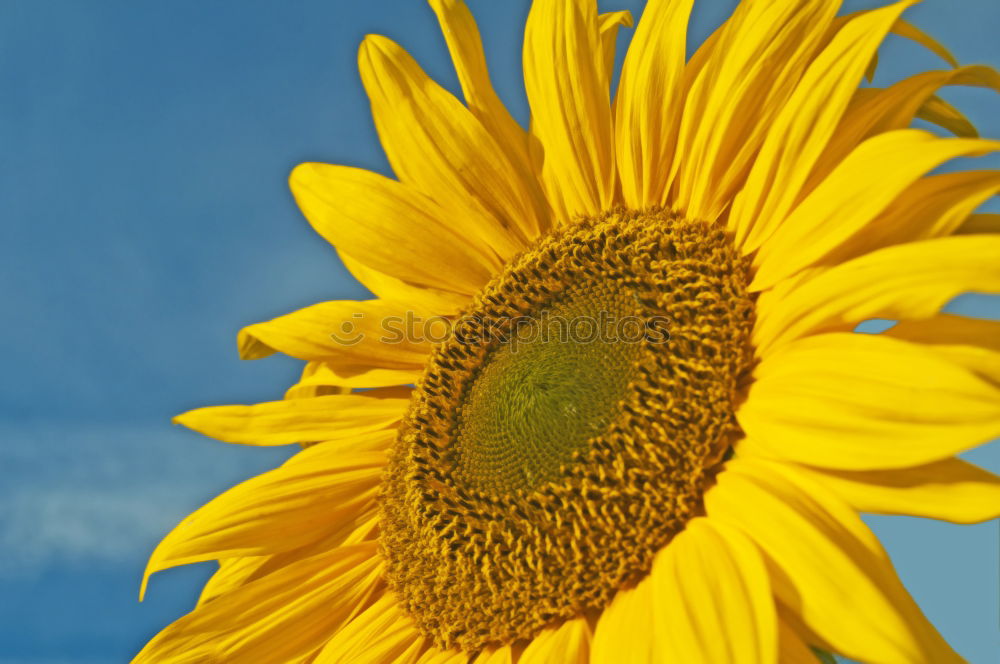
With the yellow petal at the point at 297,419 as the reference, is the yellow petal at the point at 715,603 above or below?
below

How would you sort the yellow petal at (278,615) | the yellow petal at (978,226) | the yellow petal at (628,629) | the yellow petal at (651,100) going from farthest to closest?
the yellow petal at (278,615) → the yellow petal at (651,100) → the yellow petal at (978,226) → the yellow petal at (628,629)

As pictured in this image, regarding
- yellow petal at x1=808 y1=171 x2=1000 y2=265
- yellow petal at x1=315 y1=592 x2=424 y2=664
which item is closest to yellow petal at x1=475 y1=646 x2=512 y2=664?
yellow petal at x1=315 y1=592 x2=424 y2=664

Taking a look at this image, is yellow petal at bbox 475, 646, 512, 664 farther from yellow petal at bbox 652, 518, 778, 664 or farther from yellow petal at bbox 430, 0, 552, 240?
yellow petal at bbox 430, 0, 552, 240

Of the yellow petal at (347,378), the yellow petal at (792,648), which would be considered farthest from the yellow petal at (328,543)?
the yellow petal at (792,648)

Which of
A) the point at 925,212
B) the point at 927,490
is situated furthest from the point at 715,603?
the point at 925,212

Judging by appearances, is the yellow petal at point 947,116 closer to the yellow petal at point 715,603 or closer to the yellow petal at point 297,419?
the yellow petal at point 715,603

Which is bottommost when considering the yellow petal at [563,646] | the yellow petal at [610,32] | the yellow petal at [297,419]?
the yellow petal at [563,646]

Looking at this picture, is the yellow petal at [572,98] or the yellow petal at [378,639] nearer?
the yellow petal at [378,639]

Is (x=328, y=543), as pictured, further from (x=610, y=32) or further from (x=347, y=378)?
(x=610, y=32)
